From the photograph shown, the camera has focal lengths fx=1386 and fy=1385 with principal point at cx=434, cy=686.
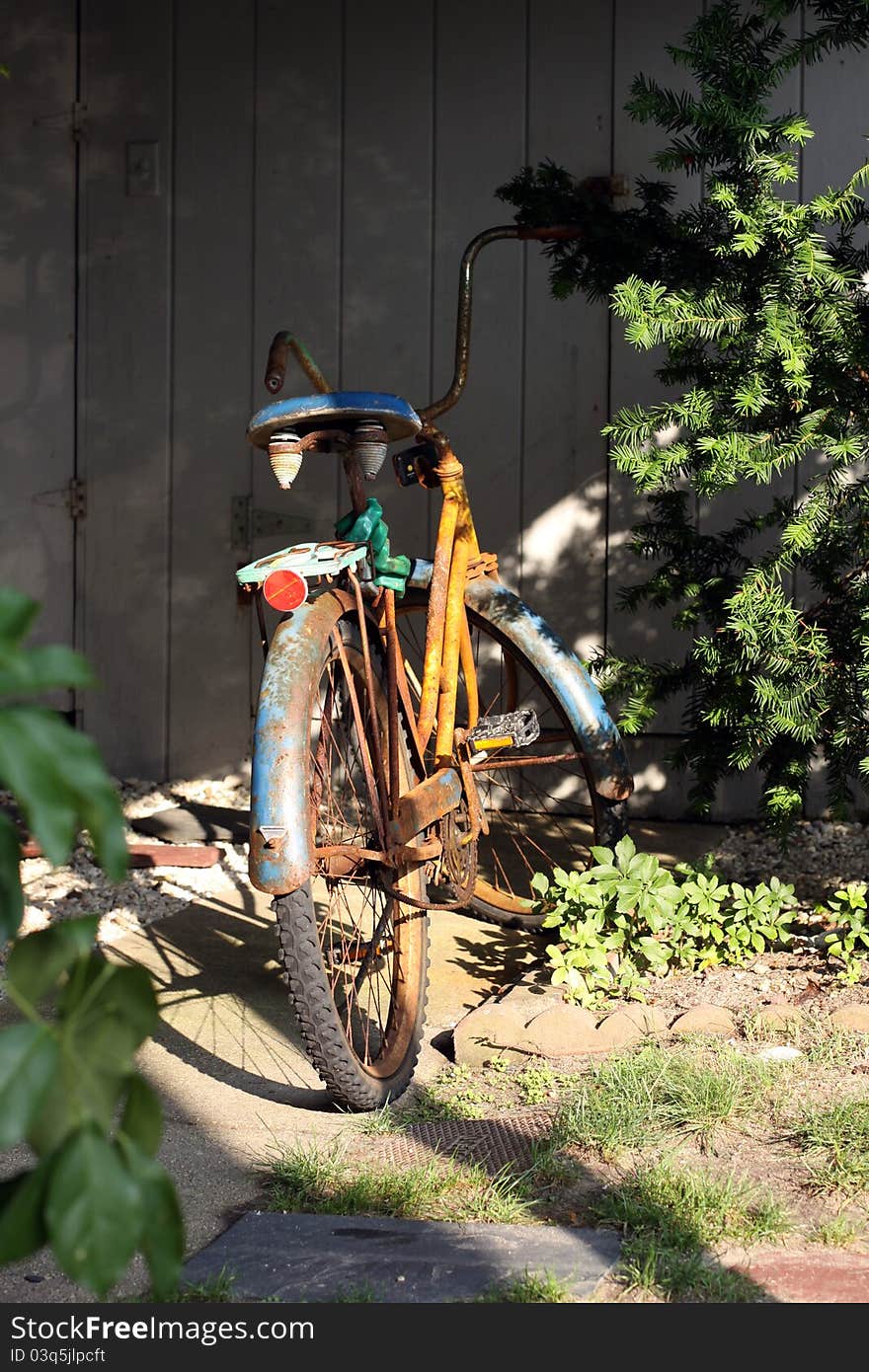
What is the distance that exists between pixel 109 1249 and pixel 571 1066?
2047 mm

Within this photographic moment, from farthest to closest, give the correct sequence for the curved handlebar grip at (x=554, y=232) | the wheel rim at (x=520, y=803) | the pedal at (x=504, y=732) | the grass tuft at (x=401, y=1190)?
1. the wheel rim at (x=520, y=803)
2. the curved handlebar grip at (x=554, y=232)
3. the pedal at (x=504, y=732)
4. the grass tuft at (x=401, y=1190)

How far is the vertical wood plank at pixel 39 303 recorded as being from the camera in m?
4.88

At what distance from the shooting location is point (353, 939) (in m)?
2.63

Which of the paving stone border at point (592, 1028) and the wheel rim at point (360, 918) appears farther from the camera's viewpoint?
the paving stone border at point (592, 1028)

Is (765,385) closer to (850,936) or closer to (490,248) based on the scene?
(850,936)

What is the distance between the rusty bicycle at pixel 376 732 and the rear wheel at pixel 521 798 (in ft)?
0.04

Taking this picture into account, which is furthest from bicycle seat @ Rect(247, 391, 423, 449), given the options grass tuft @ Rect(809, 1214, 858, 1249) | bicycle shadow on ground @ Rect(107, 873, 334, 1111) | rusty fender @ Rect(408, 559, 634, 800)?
grass tuft @ Rect(809, 1214, 858, 1249)

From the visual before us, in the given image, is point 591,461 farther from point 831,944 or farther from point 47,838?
point 47,838

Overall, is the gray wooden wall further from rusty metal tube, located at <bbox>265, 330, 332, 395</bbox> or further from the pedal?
rusty metal tube, located at <bbox>265, 330, 332, 395</bbox>

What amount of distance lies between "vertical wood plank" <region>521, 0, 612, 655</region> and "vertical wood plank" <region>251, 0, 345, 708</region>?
672mm

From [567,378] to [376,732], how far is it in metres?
2.33

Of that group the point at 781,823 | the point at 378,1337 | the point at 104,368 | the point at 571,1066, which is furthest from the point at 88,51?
the point at 378,1337

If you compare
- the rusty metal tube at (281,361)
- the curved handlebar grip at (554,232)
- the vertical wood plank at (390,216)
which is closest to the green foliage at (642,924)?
the rusty metal tube at (281,361)

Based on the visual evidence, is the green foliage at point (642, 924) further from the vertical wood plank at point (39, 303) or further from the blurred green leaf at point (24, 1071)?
the vertical wood plank at point (39, 303)
